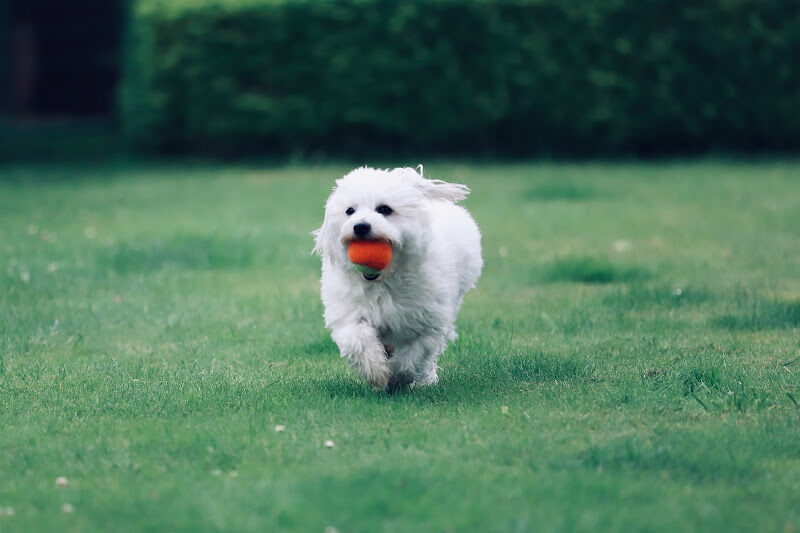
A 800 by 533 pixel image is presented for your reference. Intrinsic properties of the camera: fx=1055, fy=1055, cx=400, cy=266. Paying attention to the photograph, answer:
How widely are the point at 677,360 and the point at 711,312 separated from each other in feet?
4.27

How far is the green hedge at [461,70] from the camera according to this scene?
15766 mm

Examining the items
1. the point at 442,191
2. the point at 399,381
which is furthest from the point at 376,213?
the point at 399,381

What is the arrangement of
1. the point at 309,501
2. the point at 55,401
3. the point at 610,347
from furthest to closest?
the point at 610,347 → the point at 55,401 → the point at 309,501

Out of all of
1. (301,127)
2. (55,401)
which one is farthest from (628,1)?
(55,401)

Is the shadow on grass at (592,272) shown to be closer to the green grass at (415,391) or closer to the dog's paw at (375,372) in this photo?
the green grass at (415,391)

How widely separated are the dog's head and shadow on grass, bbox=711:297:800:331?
233 centimetres

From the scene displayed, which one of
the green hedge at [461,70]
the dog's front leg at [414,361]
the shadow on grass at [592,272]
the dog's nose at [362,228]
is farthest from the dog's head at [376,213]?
the green hedge at [461,70]

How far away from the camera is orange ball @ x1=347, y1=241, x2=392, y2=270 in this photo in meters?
4.89

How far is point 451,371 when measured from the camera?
5.67 m

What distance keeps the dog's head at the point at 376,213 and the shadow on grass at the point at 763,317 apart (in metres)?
2.33

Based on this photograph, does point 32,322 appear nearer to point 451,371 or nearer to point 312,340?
point 312,340

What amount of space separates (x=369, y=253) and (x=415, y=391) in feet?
2.55

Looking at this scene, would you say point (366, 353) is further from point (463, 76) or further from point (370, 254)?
point (463, 76)

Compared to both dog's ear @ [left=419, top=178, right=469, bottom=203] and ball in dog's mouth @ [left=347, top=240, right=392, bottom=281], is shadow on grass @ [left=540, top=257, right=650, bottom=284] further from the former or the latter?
ball in dog's mouth @ [left=347, top=240, right=392, bottom=281]
